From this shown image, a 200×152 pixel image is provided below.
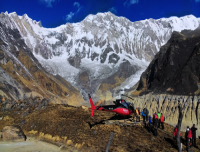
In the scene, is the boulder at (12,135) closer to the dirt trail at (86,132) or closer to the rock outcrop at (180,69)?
the dirt trail at (86,132)

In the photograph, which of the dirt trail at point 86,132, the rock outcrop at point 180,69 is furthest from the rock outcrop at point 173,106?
the dirt trail at point 86,132

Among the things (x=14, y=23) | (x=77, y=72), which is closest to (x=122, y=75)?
(x=77, y=72)

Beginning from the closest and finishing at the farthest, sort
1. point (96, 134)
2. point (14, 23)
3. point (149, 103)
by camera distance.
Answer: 1. point (96, 134)
2. point (149, 103)
3. point (14, 23)

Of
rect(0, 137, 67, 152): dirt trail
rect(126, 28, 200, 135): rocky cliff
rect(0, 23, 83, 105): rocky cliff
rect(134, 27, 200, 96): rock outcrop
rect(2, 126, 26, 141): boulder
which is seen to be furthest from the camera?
rect(0, 23, 83, 105): rocky cliff

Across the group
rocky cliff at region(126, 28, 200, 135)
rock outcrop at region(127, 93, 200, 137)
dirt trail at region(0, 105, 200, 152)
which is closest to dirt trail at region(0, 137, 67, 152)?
dirt trail at region(0, 105, 200, 152)

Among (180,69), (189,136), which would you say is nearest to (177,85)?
(180,69)

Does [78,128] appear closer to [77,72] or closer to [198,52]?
[198,52]

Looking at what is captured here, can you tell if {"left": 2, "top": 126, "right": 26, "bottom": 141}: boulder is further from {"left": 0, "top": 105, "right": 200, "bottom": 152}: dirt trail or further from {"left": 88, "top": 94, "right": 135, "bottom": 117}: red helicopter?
{"left": 88, "top": 94, "right": 135, "bottom": 117}: red helicopter

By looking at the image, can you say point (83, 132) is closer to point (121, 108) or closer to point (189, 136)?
point (121, 108)
